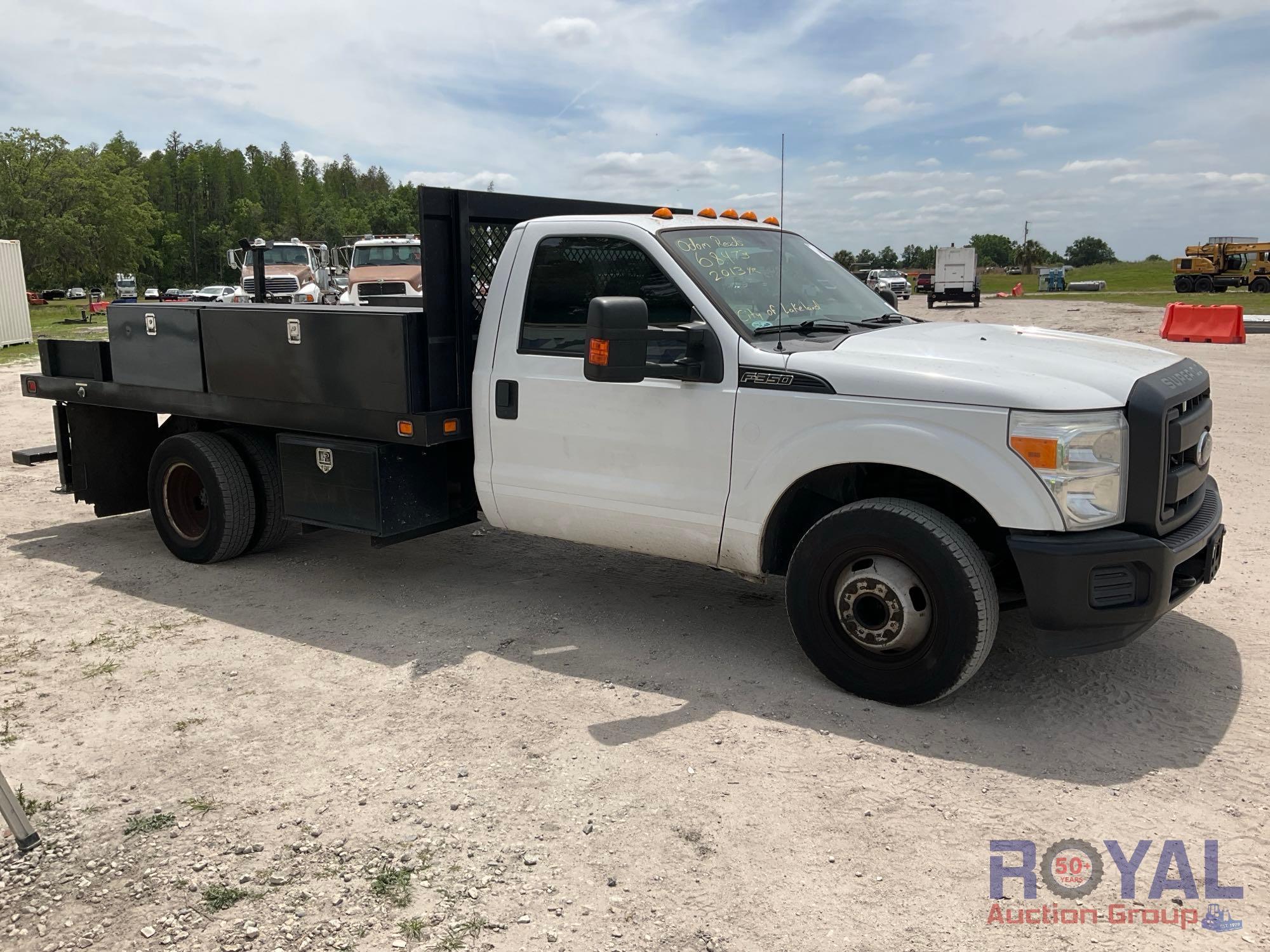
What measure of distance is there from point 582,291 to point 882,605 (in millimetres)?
2088

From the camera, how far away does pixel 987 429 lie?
393 centimetres

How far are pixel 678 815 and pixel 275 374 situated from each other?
12.1 feet

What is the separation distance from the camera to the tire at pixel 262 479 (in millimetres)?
6523

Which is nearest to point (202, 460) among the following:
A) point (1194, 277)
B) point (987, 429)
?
point (987, 429)

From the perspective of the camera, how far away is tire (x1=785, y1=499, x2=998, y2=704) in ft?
13.3

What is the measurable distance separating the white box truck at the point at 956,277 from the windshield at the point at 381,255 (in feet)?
93.9

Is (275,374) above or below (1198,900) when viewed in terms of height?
above

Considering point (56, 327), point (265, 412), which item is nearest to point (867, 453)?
point (265, 412)

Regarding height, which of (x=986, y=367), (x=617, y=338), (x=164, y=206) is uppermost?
(x=164, y=206)

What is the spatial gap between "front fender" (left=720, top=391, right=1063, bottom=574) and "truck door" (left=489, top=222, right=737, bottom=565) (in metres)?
0.11

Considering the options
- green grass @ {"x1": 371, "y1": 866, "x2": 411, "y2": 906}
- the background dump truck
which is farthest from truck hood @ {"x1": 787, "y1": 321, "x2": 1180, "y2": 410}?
the background dump truck

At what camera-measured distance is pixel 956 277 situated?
43781 millimetres

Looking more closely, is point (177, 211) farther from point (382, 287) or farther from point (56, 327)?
point (382, 287)

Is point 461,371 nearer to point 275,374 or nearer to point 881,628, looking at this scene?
point 275,374
